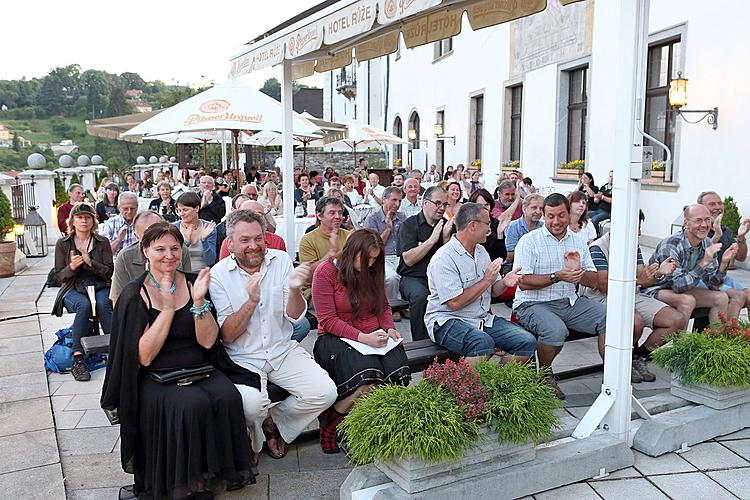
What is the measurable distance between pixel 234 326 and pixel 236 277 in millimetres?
298

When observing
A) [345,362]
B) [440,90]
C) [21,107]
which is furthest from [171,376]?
[21,107]

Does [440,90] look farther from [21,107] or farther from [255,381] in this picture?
[21,107]

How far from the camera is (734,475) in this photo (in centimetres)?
342

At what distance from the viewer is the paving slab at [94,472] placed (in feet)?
11.8

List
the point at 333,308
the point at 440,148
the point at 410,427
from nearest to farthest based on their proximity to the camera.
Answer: the point at 410,427 → the point at 333,308 → the point at 440,148

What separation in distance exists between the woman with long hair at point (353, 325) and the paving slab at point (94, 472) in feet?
3.75

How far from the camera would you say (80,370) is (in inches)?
211

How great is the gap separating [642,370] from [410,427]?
2906 mm

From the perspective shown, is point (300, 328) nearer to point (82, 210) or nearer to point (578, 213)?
point (82, 210)

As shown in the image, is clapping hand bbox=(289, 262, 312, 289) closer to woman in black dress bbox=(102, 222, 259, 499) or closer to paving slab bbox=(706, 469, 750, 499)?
woman in black dress bbox=(102, 222, 259, 499)

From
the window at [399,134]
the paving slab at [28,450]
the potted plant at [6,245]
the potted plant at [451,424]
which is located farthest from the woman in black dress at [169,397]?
the window at [399,134]

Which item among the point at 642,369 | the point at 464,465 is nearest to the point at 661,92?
the point at 642,369

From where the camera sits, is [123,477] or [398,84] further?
[398,84]

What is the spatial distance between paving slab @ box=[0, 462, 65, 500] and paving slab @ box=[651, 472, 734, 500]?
304cm
